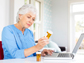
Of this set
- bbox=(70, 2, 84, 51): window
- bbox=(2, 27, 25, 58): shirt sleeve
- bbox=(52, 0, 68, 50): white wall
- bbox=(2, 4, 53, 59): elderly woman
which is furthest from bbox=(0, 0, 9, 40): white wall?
bbox=(70, 2, 84, 51): window

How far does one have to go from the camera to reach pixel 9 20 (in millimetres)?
3766

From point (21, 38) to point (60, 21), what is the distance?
192 inches

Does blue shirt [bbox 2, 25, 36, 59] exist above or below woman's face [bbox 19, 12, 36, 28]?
below

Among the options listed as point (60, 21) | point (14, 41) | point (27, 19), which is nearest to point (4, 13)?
point (27, 19)

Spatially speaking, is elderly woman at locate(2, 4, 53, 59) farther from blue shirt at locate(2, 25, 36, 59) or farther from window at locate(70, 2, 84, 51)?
window at locate(70, 2, 84, 51)

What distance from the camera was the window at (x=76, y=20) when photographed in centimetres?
643

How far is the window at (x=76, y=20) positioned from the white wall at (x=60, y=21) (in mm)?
318

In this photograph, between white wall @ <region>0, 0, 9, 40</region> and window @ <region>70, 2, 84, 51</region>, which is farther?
window @ <region>70, 2, 84, 51</region>

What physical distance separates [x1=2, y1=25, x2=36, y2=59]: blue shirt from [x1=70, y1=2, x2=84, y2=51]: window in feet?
15.9

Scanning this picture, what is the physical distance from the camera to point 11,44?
1550mm

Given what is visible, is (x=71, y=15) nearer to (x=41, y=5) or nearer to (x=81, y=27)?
(x=81, y=27)

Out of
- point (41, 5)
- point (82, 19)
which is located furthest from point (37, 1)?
point (82, 19)

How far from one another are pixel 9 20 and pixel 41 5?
7.18ft

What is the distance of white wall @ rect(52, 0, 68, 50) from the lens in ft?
21.0
